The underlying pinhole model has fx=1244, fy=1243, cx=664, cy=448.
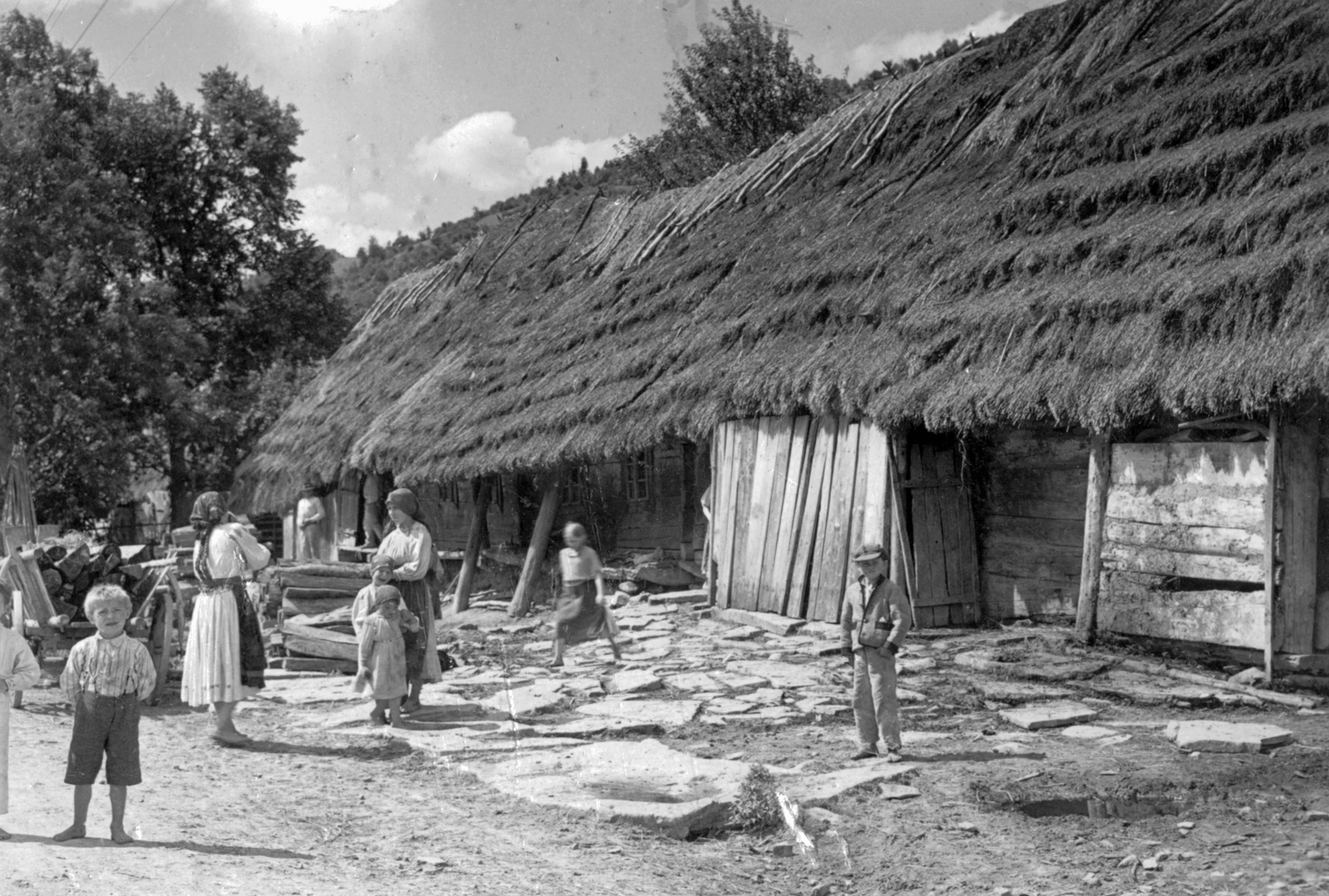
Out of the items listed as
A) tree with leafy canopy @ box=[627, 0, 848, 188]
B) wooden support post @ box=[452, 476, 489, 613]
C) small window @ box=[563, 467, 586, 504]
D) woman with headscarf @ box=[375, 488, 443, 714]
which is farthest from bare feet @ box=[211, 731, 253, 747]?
tree with leafy canopy @ box=[627, 0, 848, 188]

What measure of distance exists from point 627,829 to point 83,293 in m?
18.1

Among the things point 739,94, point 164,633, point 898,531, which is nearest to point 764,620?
point 898,531

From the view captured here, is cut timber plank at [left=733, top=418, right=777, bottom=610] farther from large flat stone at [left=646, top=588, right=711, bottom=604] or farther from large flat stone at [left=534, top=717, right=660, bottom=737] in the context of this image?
large flat stone at [left=534, top=717, right=660, bottom=737]

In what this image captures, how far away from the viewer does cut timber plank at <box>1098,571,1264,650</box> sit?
7664mm

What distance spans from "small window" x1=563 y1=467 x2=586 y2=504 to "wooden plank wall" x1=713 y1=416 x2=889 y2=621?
3.77m

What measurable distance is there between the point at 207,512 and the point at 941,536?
568 centimetres

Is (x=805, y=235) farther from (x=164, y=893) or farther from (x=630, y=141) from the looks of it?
(x=630, y=141)

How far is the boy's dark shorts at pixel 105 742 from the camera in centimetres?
477

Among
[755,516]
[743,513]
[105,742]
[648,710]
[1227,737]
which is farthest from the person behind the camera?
[743,513]

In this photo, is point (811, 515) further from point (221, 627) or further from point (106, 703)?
point (106, 703)

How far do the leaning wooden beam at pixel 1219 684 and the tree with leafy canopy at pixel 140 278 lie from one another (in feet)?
57.2

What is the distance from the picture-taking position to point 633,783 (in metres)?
5.45

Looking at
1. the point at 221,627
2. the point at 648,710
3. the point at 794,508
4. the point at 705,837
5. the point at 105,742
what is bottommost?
the point at 705,837

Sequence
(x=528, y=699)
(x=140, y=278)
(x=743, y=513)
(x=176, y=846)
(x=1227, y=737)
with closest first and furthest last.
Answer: (x=176, y=846), (x=1227, y=737), (x=528, y=699), (x=743, y=513), (x=140, y=278)
